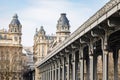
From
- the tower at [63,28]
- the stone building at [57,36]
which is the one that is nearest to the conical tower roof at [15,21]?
the stone building at [57,36]

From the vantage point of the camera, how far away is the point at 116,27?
38.2 m

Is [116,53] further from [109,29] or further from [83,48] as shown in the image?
[109,29]

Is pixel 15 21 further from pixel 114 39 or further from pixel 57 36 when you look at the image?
pixel 114 39

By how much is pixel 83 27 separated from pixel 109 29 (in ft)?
22.2

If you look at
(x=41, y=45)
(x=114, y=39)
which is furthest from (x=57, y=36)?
Result: (x=114, y=39)

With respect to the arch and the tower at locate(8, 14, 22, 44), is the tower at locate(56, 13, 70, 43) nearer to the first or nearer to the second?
the tower at locate(8, 14, 22, 44)

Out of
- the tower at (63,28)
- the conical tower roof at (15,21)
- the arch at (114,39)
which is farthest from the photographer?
the conical tower roof at (15,21)

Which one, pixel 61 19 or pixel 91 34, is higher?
pixel 61 19

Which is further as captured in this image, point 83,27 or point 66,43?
point 66,43

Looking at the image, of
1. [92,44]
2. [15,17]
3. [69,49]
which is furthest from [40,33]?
[92,44]

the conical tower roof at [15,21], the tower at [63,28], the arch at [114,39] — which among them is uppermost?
the conical tower roof at [15,21]

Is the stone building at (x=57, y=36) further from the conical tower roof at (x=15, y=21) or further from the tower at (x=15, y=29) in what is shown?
the tower at (x=15, y=29)

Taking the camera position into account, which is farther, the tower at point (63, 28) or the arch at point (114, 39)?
the tower at point (63, 28)

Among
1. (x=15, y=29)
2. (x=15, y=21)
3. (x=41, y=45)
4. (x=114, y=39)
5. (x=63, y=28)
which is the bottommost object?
(x=114, y=39)
